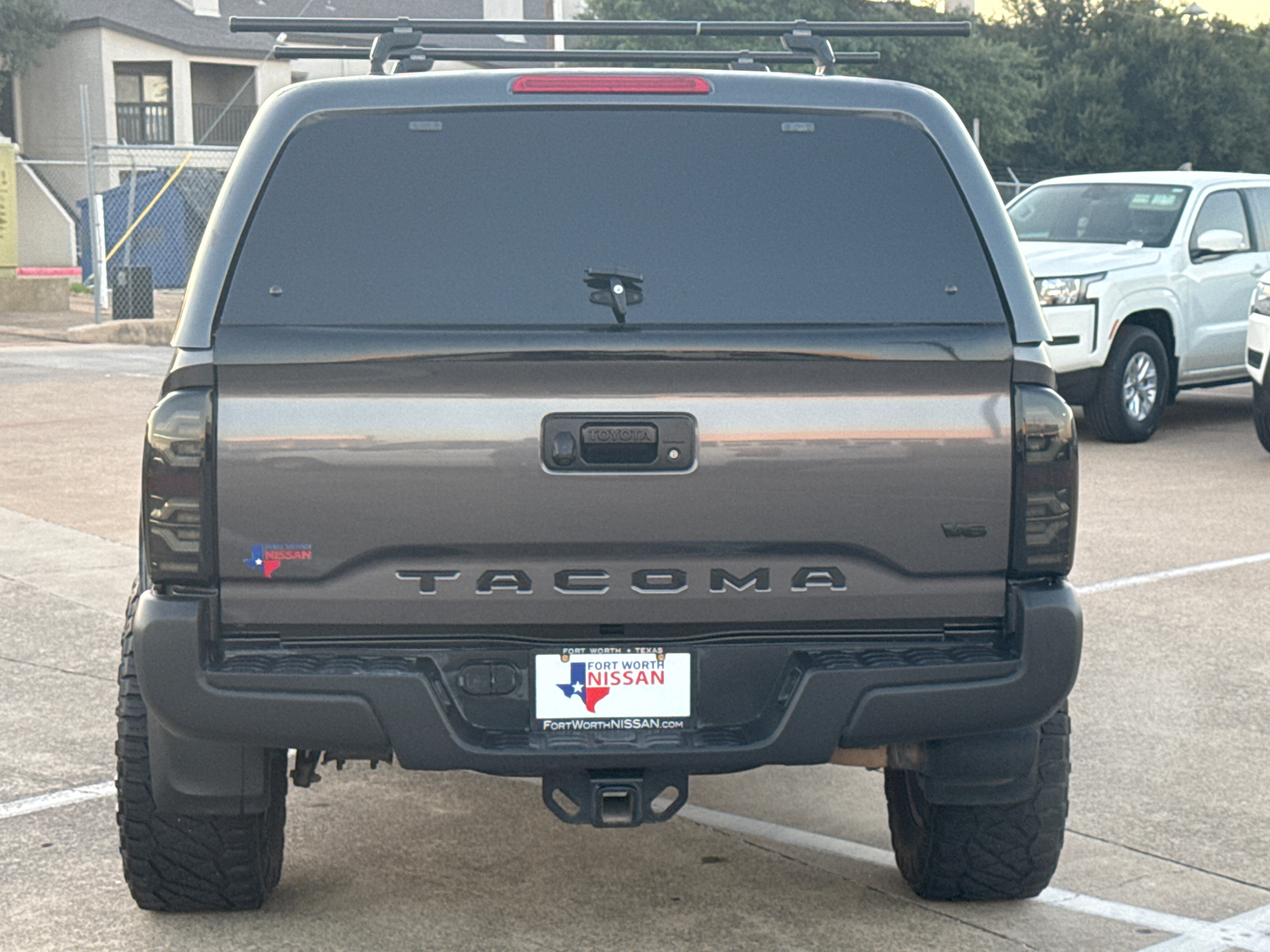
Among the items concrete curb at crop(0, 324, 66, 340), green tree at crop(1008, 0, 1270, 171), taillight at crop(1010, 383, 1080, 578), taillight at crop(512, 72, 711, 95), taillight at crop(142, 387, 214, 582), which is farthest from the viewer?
green tree at crop(1008, 0, 1270, 171)

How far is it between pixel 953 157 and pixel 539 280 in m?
0.93

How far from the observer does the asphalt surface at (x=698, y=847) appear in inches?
161

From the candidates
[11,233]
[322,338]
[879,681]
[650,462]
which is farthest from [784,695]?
[11,233]

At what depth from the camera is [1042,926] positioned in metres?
4.12

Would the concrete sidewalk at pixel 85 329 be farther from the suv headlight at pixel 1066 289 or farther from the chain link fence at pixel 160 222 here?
the suv headlight at pixel 1066 289

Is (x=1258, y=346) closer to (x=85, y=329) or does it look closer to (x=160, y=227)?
(x=85, y=329)

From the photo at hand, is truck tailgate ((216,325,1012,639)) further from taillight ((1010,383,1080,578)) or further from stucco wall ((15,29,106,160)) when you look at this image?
stucco wall ((15,29,106,160))

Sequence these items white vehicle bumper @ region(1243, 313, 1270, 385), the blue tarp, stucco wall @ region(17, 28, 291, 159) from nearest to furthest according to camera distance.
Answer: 1. white vehicle bumper @ region(1243, 313, 1270, 385)
2. the blue tarp
3. stucco wall @ region(17, 28, 291, 159)

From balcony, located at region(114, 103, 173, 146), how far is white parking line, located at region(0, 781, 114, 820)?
4261 cm

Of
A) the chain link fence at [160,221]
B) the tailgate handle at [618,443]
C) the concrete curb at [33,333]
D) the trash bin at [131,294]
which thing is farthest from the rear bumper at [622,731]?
the chain link fence at [160,221]

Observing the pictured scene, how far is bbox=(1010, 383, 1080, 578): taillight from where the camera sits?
354 cm

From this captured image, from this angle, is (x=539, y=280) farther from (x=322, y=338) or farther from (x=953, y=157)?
(x=953, y=157)

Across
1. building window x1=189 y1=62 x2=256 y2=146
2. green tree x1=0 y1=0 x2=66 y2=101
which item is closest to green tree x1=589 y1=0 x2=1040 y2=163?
building window x1=189 y1=62 x2=256 y2=146

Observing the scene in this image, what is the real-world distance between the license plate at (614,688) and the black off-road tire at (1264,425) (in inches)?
346
